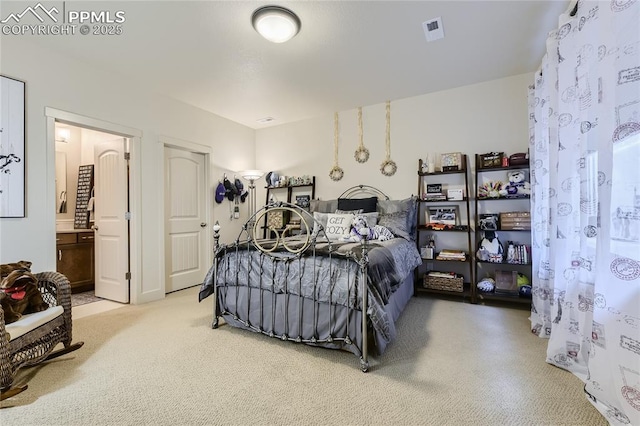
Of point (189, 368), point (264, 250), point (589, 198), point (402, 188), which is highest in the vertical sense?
point (402, 188)

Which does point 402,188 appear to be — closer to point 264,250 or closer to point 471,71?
point 471,71

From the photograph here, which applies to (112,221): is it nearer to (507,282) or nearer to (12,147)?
(12,147)

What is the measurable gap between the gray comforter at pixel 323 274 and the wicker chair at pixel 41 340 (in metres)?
0.98

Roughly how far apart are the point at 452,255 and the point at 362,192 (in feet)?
4.96

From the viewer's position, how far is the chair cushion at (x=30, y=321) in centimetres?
169

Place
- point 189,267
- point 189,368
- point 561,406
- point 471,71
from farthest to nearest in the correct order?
point 189,267, point 471,71, point 189,368, point 561,406

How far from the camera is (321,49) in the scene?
8.79 ft

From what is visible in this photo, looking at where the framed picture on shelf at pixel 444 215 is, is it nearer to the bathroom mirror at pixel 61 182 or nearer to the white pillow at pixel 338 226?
the white pillow at pixel 338 226

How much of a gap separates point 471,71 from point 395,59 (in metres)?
0.99

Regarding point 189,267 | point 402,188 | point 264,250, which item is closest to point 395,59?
point 402,188

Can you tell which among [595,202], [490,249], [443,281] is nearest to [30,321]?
[595,202]

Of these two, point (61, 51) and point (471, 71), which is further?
point (471, 71)

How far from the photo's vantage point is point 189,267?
13.7 feet

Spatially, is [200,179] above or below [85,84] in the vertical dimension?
below
